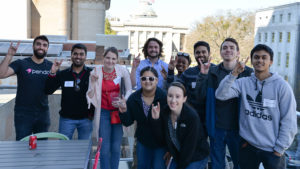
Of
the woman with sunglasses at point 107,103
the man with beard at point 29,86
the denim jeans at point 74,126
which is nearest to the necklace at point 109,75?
the woman with sunglasses at point 107,103

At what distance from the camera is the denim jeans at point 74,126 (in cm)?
429

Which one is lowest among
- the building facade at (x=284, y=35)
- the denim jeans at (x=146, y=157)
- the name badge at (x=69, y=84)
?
the denim jeans at (x=146, y=157)

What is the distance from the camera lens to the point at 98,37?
343 inches

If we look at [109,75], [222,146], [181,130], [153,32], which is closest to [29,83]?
[109,75]

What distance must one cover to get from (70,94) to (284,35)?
50.5 m

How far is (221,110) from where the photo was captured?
386 cm

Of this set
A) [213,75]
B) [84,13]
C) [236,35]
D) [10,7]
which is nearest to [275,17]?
[236,35]

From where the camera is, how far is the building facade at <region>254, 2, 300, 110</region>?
45.7 meters

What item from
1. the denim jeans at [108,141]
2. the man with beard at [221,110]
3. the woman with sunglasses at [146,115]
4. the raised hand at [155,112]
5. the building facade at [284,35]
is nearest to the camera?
the raised hand at [155,112]

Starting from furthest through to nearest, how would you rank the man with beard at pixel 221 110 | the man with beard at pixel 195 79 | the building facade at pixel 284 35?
the building facade at pixel 284 35, the man with beard at pixel 195 79, the man with beard at pixel 221 110

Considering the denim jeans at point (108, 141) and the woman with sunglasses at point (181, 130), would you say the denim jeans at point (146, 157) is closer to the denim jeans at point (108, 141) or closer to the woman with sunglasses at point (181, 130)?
the woman with sunglasses at point (181, 130)

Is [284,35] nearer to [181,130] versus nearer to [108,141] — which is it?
[108,141]

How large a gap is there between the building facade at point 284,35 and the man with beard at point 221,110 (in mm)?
41205

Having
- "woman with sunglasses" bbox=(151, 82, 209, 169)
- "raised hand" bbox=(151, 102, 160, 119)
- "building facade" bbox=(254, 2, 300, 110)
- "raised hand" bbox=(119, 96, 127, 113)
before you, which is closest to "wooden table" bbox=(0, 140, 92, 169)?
"raised hand" bbox=(119, 96, 127, 113)
